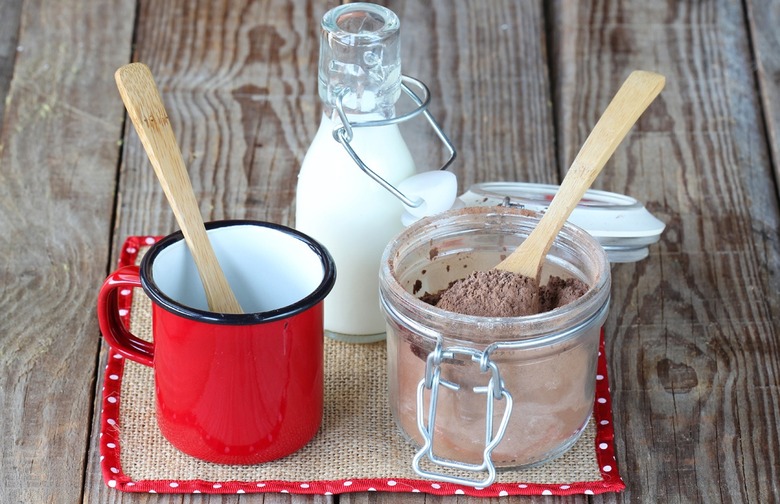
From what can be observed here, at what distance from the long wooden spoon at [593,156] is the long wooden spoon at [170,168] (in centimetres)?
20

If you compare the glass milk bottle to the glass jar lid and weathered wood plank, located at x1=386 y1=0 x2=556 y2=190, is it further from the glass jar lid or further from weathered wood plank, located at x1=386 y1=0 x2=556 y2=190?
weathered wood plank, located at x1=386 y1=0 x2=556 y2=190

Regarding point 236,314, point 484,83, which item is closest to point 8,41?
point 484,83

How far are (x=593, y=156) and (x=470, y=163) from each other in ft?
1.17

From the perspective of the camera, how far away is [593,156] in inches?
27.9

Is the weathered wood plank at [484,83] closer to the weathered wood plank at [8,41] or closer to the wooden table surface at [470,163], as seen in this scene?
the wooden table surface at [470,163]

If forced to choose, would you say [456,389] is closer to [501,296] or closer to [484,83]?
[501,296]

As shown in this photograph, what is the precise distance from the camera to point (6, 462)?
2.37 feet

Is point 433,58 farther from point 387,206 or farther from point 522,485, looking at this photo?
point 522,485

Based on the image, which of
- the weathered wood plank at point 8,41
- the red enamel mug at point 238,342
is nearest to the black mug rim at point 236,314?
the red enamel mug at point 238,342

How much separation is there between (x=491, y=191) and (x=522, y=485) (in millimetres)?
239

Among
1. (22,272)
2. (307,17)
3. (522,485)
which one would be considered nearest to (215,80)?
(307,17)

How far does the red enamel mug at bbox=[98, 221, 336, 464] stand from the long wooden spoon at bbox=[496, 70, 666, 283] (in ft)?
0.44

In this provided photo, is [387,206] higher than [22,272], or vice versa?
[387,206]

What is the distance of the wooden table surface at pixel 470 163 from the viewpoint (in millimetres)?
759
